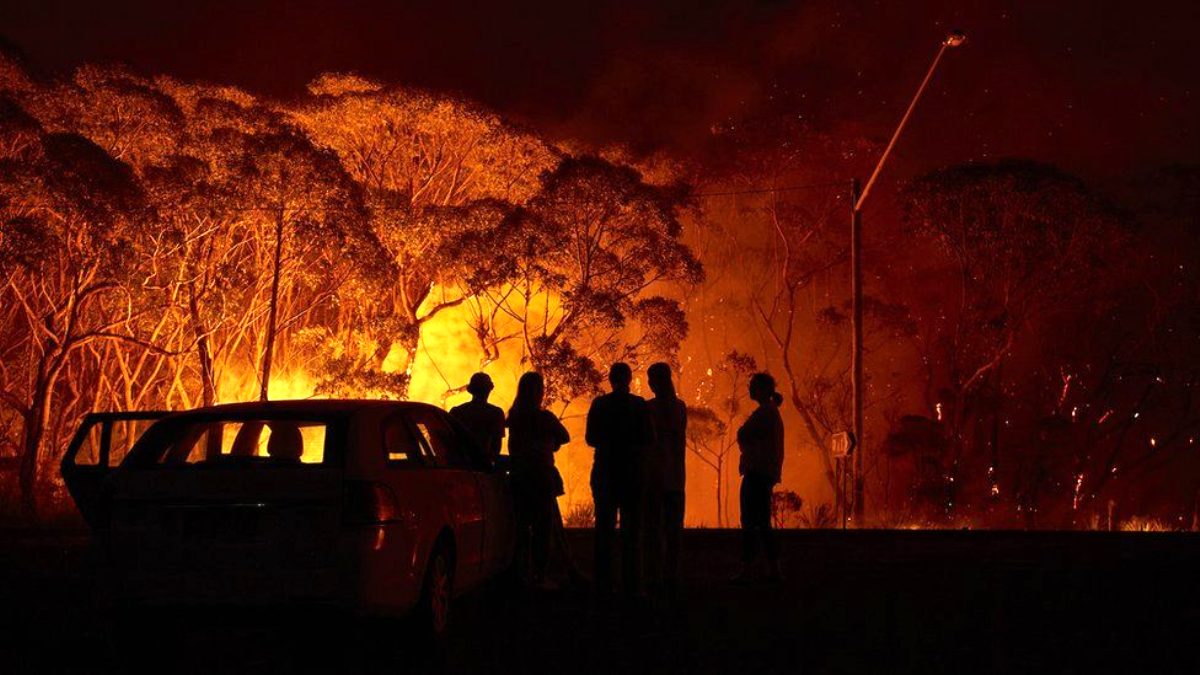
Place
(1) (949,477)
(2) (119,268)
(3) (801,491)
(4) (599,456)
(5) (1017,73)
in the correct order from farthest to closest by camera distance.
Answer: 1. (5) (1017,73)
2. (3) (801,491)
3. (1) (949,477)
4. (2) (119,268)
5. (4) (599,456)

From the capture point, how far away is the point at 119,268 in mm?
33375

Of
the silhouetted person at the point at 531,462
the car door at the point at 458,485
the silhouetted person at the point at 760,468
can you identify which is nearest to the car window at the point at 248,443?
the car door at the point at 458,485

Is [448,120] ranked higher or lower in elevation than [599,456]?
higher

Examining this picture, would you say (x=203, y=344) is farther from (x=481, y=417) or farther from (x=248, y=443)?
(x=248, y=443)

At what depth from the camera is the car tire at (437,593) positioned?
1001cm

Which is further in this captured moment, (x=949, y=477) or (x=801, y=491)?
(x=801, y=491)

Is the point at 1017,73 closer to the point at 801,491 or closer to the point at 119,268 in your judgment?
the point at 801,491

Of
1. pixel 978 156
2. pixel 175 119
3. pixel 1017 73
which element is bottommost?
pixel 175 119

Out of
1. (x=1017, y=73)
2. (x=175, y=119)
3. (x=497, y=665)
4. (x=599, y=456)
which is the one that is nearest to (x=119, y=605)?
(x=497, y=665)

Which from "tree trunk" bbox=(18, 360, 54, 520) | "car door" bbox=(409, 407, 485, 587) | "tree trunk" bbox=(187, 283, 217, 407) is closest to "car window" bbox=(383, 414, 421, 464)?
"car door" bbox=(409, 407, 485, 587)

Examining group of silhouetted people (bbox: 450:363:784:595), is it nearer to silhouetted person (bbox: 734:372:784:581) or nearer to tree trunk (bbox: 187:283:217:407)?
silhouetted person (bbox: 734:372:784:581)

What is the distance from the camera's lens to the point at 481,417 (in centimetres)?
1362

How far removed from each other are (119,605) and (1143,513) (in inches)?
1759

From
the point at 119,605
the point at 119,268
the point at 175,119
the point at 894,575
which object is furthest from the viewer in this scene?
the point at 175,119
